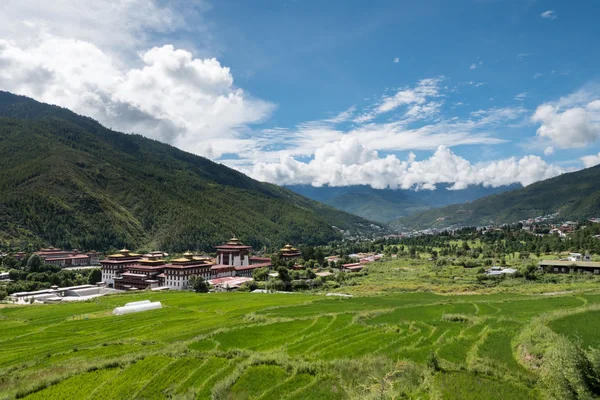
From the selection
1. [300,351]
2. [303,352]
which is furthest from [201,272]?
[303,352]

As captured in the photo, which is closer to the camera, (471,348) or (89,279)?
(471,348)

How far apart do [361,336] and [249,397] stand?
1368 cm

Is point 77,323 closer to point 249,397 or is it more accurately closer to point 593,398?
point 249,397

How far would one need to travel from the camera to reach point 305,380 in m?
25.7

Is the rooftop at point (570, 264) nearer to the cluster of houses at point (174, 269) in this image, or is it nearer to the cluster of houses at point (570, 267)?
the cluster of houses at point (570, 267)

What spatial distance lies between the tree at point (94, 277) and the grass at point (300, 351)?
5317cm

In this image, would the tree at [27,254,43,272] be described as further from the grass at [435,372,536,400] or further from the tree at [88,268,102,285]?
the grass at [435,372,536,400]

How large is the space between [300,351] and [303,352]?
0.41m

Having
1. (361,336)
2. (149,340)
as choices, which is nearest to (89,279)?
(149,340)

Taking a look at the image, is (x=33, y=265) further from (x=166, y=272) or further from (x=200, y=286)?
(x=200, y=286)

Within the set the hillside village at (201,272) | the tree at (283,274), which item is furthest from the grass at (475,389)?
the tree at (283,274)

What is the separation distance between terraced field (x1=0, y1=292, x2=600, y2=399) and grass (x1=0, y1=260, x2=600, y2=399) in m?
0.09

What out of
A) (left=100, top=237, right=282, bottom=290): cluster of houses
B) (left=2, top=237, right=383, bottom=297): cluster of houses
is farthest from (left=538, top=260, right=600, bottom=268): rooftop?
(left=100, top=237, right=282, bottom=290): cluster of houses

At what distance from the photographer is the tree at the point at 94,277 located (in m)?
102
